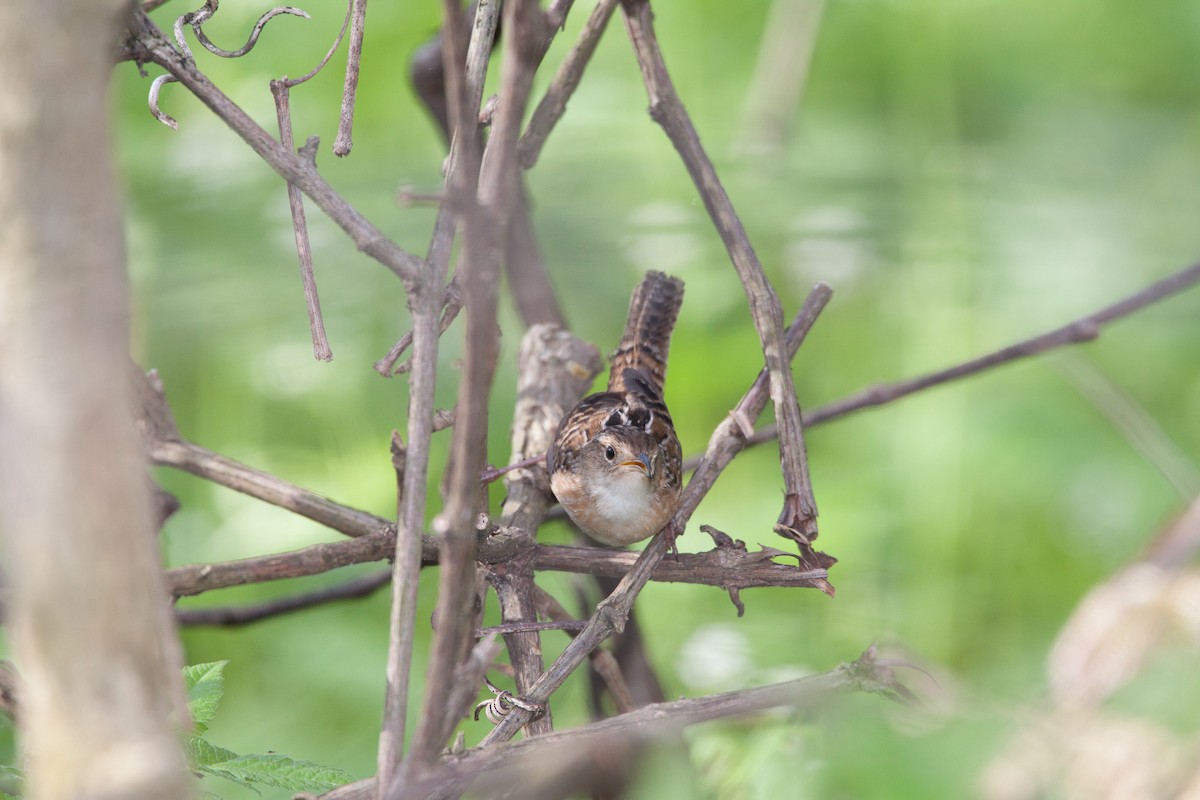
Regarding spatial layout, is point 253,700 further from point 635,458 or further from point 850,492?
point 850,492

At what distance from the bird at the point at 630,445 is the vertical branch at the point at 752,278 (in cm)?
43

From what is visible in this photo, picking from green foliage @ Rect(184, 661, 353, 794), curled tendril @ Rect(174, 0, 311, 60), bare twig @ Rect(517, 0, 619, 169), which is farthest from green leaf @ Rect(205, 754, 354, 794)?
bare twig @ Rect(517, 0, 619, 169)

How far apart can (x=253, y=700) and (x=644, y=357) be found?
3.24 ft

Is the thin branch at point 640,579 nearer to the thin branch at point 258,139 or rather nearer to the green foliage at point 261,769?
the green foliage at point 261,769

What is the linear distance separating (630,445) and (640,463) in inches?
1.4

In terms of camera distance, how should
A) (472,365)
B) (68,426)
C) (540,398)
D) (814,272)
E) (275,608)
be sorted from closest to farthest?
(68,426) < (472,365) < (275,608) < (540,398) < (814,272)

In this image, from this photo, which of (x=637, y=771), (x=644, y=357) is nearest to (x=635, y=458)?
(x=644, y=357)

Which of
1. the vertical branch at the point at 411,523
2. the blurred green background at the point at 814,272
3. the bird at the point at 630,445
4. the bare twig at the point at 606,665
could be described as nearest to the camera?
the vertical branch at the point at 411,523

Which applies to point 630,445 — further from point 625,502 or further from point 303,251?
point 303,251

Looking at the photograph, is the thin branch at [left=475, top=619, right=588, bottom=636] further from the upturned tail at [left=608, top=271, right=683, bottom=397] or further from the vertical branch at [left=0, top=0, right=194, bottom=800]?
the upturned tail at [left=608, top=271, right=683, bottom=397]

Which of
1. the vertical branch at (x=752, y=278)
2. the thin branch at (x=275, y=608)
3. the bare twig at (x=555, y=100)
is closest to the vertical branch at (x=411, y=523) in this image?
the vertical branch at (x=752, y=278)

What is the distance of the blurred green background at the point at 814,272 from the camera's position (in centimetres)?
212

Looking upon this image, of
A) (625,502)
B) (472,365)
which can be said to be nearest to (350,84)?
(472,365)

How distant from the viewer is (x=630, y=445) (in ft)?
5.37
